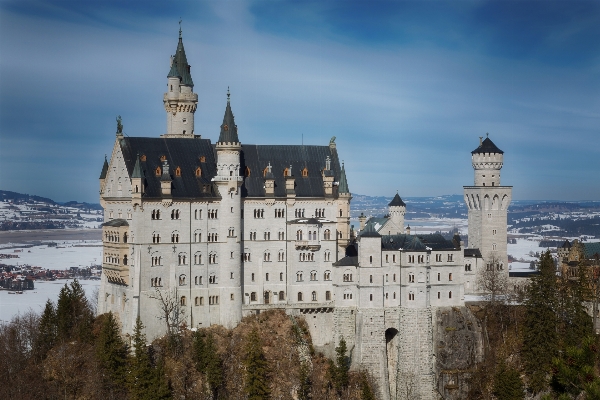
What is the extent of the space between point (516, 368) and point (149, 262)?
38118 mm

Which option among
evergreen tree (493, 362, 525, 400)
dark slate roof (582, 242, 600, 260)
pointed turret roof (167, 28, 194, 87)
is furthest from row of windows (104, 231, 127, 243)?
dark slate roof (582, 242, 600, 260)

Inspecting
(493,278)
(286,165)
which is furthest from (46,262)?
(493,278)

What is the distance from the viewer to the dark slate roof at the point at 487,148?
107 m

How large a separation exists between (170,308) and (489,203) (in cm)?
3849

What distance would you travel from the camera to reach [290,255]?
9844 cm

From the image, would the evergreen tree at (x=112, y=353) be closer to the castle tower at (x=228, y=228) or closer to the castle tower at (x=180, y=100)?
the castle tower at (x=228, y=228)

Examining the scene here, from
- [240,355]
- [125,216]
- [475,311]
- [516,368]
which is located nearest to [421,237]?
[475,311]

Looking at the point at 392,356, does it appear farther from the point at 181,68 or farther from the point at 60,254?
the point at 60,254

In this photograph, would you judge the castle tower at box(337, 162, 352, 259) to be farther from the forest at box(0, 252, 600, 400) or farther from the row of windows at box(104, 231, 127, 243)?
the row of windows at box(104, 231, 127, 243)

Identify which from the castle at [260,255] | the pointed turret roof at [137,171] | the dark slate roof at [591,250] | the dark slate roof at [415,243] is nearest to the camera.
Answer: the pointed turret roof at [137,171]

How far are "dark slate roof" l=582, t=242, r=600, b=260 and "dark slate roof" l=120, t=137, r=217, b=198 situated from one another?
150 ft

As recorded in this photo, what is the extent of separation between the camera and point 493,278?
101 metres

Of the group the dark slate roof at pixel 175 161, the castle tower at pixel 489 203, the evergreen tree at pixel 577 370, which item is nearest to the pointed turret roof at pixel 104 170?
the dark slate roof at pixel 175 161

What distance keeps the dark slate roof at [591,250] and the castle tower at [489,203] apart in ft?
38.0
